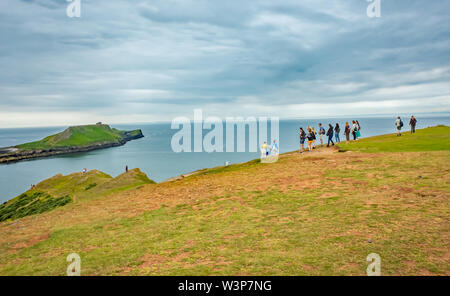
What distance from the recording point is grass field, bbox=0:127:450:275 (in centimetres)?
960

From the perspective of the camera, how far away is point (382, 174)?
66.5ft

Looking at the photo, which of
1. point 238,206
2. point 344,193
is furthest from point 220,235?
point 344,193

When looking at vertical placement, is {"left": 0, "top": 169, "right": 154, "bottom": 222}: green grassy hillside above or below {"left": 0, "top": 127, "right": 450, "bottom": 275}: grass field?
below

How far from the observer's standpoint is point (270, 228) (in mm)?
13250

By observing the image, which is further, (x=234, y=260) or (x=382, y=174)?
(x=382, y=174)

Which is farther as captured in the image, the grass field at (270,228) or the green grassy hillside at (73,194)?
the green grassy hillside at (73,194)

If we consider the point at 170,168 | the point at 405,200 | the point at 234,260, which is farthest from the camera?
the point at 170,168

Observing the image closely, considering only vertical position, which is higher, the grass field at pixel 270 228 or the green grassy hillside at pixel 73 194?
the grass field at pixel 270 228

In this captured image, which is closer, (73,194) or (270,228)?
(270,228)

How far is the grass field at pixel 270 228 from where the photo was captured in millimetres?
9602

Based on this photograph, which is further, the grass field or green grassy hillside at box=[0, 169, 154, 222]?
green grassy hillside at box=[0, 169, 154, 222]

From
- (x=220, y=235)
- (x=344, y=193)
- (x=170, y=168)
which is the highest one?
(x=344, y=193)
